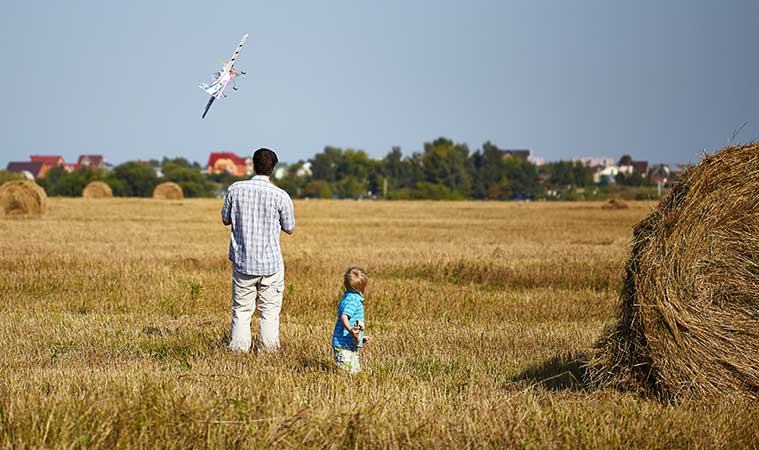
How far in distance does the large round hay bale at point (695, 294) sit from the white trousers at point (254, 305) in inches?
117

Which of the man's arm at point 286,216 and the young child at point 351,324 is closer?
the young child at point 351,324

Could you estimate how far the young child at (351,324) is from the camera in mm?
7480

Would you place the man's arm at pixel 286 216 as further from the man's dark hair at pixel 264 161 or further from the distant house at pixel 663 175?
the distant house at pixel 663 175

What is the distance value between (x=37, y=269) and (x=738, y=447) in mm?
12060

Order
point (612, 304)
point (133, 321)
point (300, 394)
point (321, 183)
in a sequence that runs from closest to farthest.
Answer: point (300, 394) < point (133, 321) < point (612, 304) < point (321, 183)

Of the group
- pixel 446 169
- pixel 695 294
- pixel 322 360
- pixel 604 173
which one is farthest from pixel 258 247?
pixel 604 173

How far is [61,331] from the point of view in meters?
9.63

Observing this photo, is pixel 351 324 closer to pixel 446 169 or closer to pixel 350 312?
pixel 350 312

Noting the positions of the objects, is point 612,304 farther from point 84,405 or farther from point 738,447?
point 84,405

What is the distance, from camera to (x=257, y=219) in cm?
843

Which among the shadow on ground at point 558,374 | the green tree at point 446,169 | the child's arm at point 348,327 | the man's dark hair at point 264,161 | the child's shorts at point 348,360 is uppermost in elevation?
the green tree at point 446,169

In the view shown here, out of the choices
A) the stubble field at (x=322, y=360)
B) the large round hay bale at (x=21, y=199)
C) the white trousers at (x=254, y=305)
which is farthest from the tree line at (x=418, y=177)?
the white trousers at (x=254, y=305)

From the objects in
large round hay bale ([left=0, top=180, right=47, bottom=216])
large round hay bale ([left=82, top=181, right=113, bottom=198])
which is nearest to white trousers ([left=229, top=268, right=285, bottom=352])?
large round hay bale ([left=0, top=180, right=47, bottom=216])

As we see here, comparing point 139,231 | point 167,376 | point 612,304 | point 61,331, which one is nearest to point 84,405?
point 167,376
